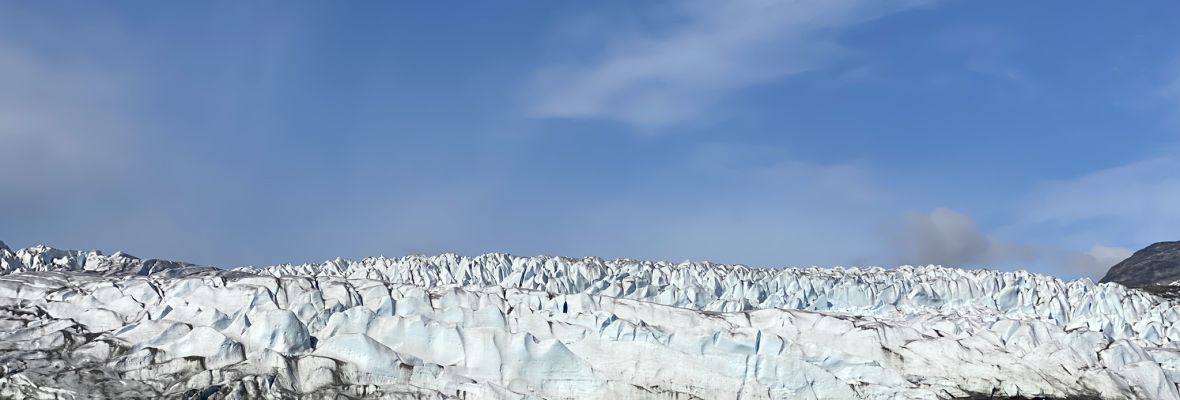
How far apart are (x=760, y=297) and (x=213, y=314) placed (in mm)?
24333

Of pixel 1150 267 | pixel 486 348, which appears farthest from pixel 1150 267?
pixel 486 348

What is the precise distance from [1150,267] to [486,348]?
8609 centimetres

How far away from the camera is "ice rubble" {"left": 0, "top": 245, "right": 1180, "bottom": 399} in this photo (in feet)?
98.4

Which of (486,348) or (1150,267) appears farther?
(1150,267)

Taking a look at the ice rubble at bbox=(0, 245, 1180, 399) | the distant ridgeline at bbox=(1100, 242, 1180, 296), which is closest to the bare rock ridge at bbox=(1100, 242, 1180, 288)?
the distant ridgeline at bbox=(1100, 242, 1180, 296)

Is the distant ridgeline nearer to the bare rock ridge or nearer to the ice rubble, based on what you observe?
the bare rock ridge

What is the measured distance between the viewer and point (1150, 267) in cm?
9862

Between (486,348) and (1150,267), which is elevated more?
(1150,267)

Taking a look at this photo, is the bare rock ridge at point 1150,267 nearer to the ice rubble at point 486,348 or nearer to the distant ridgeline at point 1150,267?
the distant ridgeline at point 1150,267

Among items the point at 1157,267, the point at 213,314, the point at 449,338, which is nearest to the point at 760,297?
the point at 449,338

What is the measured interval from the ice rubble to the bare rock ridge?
220 feet

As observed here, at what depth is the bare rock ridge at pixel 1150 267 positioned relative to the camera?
94750 millimetres

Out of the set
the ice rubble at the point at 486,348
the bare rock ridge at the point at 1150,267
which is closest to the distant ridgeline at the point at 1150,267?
the bare rock ridge at the point at 1150,267

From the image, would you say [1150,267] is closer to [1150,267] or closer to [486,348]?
[1150,267]
